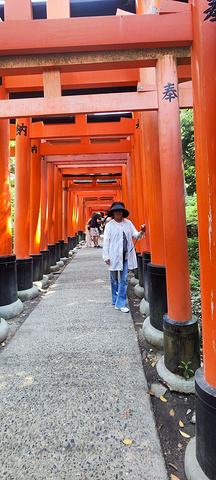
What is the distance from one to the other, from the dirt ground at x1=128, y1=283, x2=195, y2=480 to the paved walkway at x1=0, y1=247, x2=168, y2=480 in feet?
0.23

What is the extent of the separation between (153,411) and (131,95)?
8.94 feet

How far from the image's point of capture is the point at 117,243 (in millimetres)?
4012

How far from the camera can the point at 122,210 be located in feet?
13.2

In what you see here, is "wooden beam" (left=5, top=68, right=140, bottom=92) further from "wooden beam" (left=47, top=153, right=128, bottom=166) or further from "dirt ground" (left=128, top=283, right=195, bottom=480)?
"dirt ground" (left=128, top=283, right=195, bottom=480)

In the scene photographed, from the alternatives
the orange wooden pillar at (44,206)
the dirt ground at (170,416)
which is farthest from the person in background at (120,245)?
the orange wooden pillar at (44,206)

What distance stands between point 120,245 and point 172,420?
96.5 inches

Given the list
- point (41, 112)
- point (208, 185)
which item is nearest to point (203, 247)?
point (208, 185)

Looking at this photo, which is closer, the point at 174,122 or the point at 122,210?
the point at 174,122

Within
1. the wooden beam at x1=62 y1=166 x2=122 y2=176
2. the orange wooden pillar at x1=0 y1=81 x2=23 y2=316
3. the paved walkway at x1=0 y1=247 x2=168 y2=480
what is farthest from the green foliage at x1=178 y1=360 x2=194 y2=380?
the wooden beam at x1=62 y1=166 x2=122 y2=176

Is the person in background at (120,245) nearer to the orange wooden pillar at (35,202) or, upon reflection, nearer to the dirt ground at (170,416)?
the dirt ground at (170,416)

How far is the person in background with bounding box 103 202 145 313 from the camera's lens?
4016 millimetres

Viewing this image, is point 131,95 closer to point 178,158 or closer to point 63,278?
point 178,158

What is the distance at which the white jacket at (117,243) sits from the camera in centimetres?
402

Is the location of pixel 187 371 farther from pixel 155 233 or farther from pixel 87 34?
pixel 87 34
